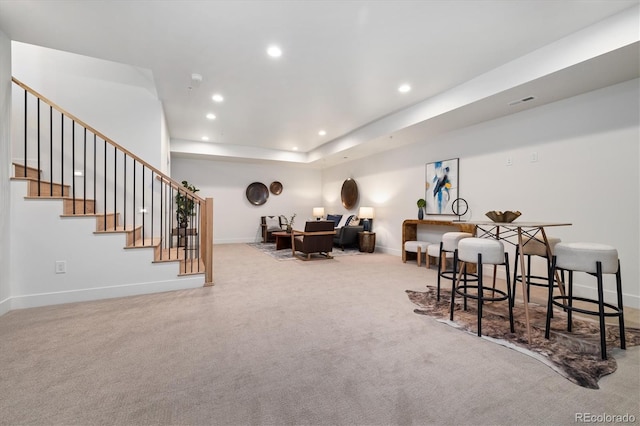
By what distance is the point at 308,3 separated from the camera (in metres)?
2.42

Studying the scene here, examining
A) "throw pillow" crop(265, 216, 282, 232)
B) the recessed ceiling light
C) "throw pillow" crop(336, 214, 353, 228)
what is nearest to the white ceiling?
the recessed ceiling light

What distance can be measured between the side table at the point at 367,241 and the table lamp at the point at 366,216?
14.2 inches

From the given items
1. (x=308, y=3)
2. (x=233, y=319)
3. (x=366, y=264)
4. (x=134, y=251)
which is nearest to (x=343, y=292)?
(x=233, y=319)

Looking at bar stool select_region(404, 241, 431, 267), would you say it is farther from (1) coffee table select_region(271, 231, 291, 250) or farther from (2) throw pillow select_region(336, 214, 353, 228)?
(1) coffee table select_region(271, 231, 291, 250)

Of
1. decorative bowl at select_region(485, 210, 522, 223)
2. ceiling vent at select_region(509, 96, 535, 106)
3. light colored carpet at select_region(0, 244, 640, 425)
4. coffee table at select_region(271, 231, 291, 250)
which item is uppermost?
ceiling vent at select_region(509, 96, 535, 106)

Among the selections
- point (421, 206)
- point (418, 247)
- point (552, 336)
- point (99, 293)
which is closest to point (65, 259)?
point (99, 293)

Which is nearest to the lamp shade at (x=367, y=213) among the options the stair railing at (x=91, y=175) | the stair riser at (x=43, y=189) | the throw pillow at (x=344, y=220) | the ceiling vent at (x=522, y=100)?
the throw pillow at (x=344, y=220)

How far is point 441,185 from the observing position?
5344 millimetres

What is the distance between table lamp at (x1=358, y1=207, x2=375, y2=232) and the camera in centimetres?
696

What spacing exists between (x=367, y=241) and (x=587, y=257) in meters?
4.71

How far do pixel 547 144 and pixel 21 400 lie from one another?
5.60 m

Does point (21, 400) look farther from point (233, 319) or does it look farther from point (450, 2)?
point (450, 2)

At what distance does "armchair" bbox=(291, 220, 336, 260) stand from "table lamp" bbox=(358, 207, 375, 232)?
163 cm

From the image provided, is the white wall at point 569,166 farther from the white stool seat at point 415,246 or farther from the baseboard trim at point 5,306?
the baseboard trim at point 5,306
